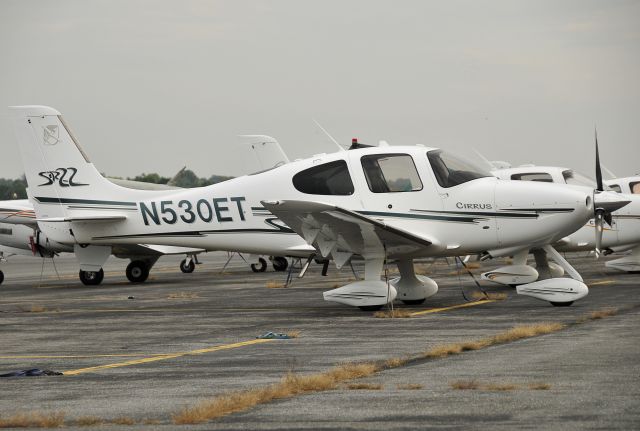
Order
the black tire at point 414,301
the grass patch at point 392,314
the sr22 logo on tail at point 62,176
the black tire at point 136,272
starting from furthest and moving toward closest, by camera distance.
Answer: the black tire at point 136,272
the sr22 logo on tail at point 62,176
the black tire at point 414,301
the grass patch at point 392,314

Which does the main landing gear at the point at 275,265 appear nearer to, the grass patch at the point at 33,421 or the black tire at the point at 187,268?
the black tire at the point at 187,268

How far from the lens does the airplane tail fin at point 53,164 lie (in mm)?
23109

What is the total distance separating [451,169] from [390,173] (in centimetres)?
98

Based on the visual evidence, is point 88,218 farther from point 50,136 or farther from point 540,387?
point 540,387

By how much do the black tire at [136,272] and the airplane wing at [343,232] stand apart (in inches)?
527

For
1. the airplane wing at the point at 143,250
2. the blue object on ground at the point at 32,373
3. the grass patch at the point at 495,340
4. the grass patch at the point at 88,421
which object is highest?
the grass patch at the point at 88,421

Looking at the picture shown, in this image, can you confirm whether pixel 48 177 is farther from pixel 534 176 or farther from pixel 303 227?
pixel 534 176

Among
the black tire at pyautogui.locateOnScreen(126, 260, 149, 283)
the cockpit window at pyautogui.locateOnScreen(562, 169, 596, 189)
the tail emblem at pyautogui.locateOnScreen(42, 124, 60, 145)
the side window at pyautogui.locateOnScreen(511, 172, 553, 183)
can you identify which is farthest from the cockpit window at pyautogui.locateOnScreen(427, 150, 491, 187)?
the black tire at pyautogui.locateOnScreen(126, 260, 149, 283)

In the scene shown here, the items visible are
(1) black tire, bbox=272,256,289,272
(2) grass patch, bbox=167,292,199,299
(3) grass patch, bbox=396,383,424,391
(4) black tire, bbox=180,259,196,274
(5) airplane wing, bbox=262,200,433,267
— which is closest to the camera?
(3) grass patch, bbox=396,383,424,391

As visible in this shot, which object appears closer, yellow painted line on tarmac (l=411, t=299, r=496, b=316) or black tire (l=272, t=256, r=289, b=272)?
yellow painted line on tarmac (l=411, t=299, r=496, b=316)

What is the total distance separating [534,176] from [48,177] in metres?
10.6

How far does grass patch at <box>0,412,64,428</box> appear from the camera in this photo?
7.70 metres

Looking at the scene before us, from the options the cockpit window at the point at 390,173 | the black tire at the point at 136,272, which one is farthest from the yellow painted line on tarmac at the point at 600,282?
the black tire at the point at 136,272

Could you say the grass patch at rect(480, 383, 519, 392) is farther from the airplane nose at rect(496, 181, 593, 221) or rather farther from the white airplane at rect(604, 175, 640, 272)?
the white airplane at rect(604, 175, 640, 272)
